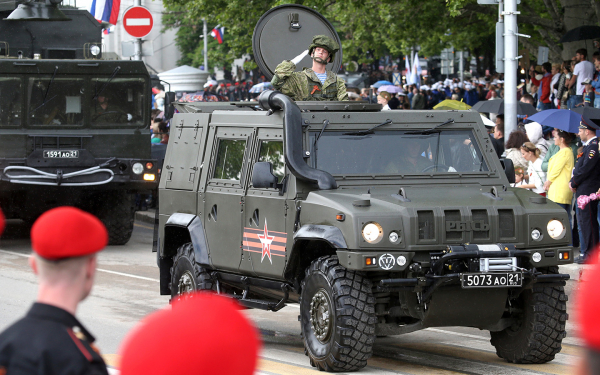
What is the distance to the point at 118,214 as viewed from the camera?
14930mm

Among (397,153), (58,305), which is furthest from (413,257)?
(58,305)

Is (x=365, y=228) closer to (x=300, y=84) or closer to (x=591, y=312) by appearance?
(x=300, y=84)

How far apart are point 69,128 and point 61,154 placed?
47 cm

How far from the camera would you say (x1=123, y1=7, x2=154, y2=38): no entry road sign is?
1814 centimetres

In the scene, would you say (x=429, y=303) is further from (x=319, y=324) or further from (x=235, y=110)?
(x=235, y=110)

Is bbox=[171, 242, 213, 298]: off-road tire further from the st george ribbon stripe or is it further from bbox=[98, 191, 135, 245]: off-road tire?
the st george ribbon stripe

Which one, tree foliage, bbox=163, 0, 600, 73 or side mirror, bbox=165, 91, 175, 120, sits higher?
Result: tree foliage, bbox=163, 0, 600, 73

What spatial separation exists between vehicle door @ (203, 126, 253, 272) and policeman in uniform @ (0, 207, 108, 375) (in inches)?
224

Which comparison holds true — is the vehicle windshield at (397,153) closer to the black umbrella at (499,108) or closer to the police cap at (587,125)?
the police cap at (587,125)

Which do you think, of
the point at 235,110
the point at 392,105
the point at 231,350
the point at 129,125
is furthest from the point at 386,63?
the point at 231,350

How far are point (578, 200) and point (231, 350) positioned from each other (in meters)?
10.8

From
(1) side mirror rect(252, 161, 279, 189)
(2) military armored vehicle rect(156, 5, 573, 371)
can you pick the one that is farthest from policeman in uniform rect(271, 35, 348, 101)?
(1) side mirror rect(252, 161, 279, 189)

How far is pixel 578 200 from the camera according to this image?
12.0 meters

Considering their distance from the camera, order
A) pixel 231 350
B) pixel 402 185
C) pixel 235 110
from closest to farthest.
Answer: pixel 231 350, pixel 402 185, pixel 235 110
